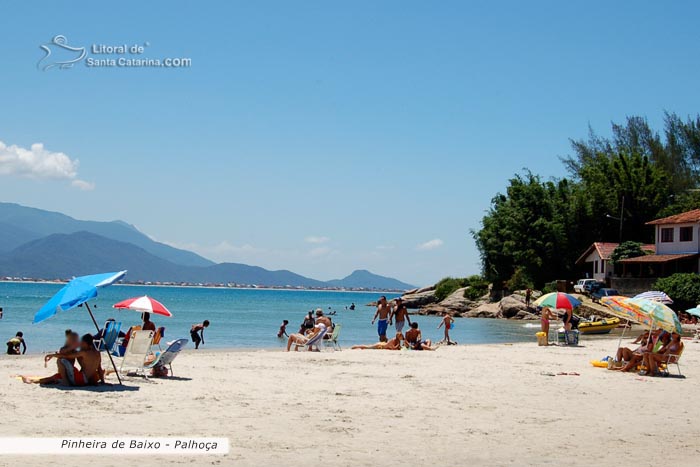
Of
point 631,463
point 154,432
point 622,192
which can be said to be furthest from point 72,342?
point 622,192

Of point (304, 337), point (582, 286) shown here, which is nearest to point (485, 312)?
point (582, 286)

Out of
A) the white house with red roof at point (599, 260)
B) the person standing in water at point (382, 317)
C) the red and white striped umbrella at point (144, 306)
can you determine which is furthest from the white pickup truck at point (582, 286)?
the red and white striped umbrella at point (144, 306)

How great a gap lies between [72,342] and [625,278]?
43742 mm

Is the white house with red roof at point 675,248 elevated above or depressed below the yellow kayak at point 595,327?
above

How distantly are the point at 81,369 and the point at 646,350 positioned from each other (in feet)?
37.1

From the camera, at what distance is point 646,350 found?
1645 cm

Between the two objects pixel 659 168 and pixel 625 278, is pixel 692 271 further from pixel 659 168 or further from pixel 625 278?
pixel 659 168

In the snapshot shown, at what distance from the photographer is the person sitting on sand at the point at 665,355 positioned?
1605 cm

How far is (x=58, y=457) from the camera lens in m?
7.59

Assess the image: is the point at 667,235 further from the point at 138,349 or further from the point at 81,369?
the point at 81,369

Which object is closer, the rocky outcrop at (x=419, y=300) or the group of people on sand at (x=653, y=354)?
the group of people on sand at (x=653, y=354)

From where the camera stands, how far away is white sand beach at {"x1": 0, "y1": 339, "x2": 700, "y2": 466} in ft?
27.9

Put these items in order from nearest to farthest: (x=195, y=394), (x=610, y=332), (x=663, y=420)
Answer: (x=663, y=420), (x=195, y=394), (x=610, y=332)

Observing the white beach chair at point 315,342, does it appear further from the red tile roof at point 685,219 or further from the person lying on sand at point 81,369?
the red tile roof at point 685,219
